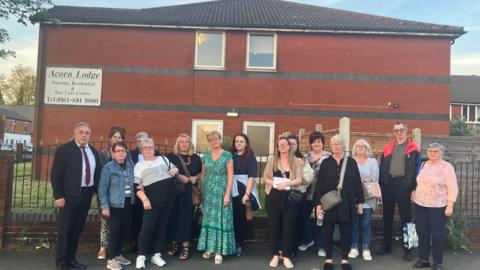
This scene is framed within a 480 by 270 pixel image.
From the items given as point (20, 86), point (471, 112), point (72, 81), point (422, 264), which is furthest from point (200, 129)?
point (20, 86)

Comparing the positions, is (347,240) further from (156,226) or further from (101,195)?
(101,195)

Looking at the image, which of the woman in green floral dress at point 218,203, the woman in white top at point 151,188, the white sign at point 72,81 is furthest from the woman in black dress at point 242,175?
the white sign at point 72,81

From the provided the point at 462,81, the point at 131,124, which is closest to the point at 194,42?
the point at 131,124

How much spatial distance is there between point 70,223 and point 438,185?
4866 millimetres

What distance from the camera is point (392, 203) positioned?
6.62 m

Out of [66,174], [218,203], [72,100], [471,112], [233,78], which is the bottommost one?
[218,203]

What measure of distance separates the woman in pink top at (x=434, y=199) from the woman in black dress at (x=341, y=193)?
908 millimetres

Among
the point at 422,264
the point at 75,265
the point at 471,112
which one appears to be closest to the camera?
the point at 75,265

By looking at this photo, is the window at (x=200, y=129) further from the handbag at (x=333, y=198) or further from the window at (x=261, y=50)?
the handbag at (x=333, y=198)

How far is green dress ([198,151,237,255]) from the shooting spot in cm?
604

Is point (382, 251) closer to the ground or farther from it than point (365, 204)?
closer to the ground

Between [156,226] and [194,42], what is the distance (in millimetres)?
11725

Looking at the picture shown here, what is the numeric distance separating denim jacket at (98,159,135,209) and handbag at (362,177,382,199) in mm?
3365

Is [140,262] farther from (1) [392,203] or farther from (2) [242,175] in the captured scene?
(1) [392,203]
